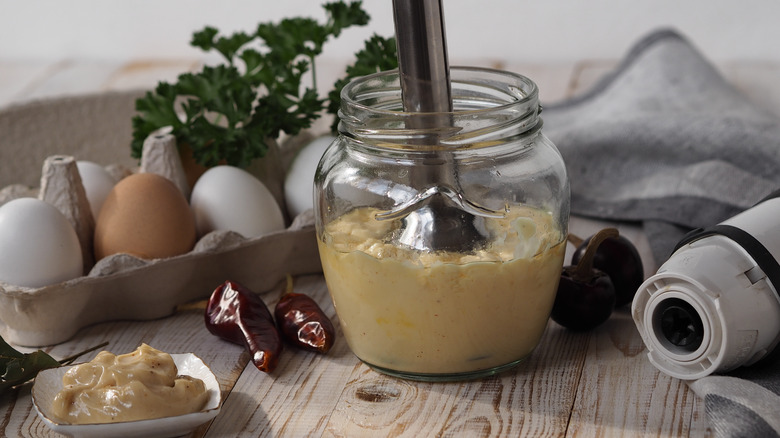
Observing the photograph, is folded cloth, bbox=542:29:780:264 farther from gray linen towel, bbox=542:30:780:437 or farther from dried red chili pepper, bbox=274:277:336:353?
dried red chili pepper, bbox=274:277:336:353

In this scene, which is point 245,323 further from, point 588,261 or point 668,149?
point 668,149

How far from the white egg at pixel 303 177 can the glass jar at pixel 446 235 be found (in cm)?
31

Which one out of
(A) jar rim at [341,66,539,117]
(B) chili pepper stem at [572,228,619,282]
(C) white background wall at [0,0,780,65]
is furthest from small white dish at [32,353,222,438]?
(C) white background wall at [0,0,780,65]

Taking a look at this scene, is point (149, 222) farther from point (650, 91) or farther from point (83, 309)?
point (650, 91)

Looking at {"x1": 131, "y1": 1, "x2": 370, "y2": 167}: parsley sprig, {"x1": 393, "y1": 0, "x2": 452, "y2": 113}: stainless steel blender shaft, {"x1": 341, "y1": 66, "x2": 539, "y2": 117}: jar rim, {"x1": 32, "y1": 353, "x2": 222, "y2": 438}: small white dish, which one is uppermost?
{"x1": 393, "y1": 0, "x2": 452, "y2": 113}: stainless steel blender shaft

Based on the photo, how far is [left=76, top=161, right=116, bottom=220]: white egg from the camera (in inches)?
55.4

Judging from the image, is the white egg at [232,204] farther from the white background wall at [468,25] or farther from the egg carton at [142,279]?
the white background wall at [468,25]

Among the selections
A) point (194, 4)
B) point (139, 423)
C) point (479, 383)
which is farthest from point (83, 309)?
point (194, 4)

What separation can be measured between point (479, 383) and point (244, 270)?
44cm

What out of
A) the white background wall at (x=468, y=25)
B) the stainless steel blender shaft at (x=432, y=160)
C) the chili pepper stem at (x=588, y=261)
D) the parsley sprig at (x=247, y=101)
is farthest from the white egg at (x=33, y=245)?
the white background wall at (x=468, y=25)

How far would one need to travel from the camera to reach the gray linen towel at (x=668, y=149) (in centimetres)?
152

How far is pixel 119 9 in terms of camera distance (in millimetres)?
2928

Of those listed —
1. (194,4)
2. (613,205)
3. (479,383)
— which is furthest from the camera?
(194,4)

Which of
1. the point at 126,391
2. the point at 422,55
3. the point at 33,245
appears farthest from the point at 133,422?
the point at 422,55
